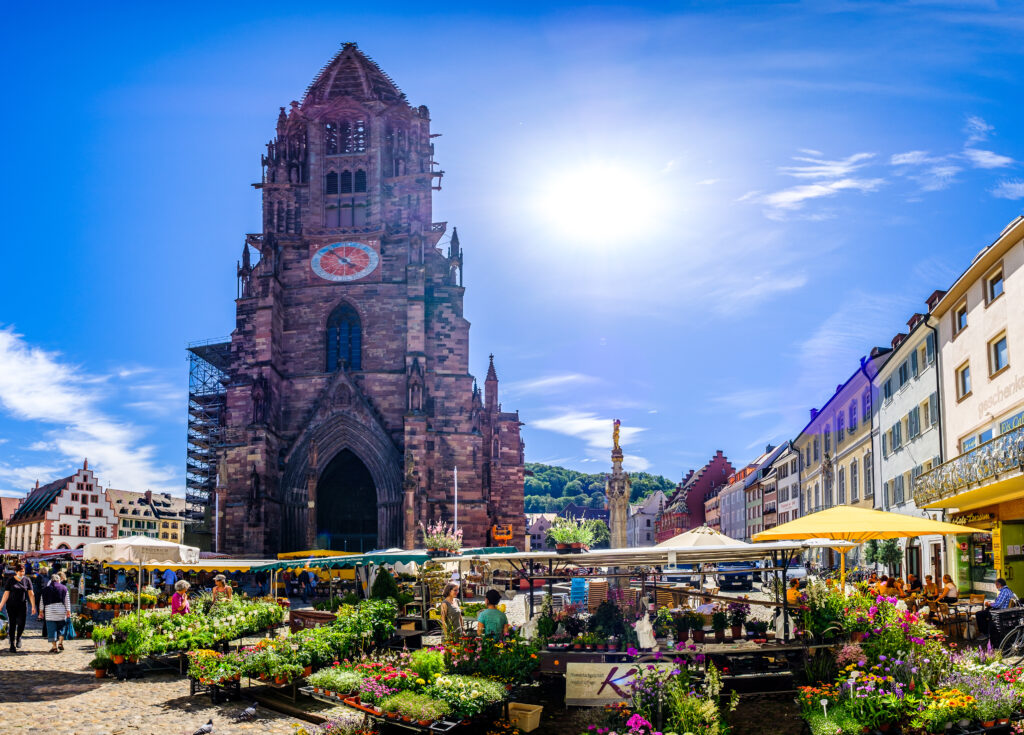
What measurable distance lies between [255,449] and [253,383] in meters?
3.22

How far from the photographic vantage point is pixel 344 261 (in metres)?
47.0

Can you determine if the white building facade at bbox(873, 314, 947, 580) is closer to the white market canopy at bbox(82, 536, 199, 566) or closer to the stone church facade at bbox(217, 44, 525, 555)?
the stone church facade at bbox(217, 44, 525, 555)

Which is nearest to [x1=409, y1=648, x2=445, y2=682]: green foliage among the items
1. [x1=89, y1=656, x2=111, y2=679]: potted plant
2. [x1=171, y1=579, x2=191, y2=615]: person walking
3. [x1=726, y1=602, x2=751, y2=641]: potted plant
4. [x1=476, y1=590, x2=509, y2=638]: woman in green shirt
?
[x1=476, y1=590, x2=509, y2=638]: woman in green shirt

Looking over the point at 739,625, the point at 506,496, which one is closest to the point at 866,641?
the point at 739,625

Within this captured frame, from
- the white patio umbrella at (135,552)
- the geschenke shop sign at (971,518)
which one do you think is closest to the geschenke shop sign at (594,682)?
the white patio umbrella at (135,552)

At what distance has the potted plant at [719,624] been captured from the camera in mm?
12039

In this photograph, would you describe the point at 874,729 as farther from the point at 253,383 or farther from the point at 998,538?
the point at 253,383

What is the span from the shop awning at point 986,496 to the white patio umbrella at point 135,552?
56.6ft

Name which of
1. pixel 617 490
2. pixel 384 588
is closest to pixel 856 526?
pixel 384 588

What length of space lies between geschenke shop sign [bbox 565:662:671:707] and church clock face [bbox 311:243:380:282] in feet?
124

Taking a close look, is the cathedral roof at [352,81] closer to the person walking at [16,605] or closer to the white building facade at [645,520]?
the person walking at [16,605]

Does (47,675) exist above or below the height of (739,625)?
below

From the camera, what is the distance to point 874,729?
8016mm

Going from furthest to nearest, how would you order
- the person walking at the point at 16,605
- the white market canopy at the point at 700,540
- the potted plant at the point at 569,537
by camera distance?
the person walking at the point at 16,605 → the white market canopy at the point at 700,540 → the potted plant at the point at 569,537
